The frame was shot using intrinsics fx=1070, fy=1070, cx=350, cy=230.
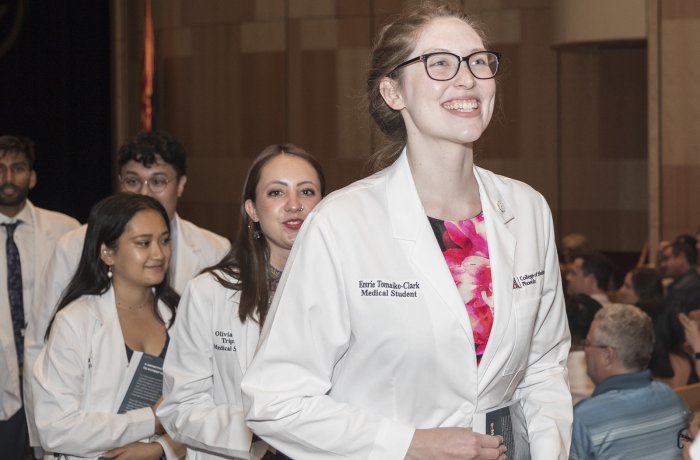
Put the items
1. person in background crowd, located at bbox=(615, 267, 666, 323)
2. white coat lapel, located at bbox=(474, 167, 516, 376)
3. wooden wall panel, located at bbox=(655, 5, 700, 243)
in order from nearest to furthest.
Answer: white coat lapel, located at bbox=(474, 167, 516, 376) < person in background crowd, located at bbox=(615, 267, 666, 323) < wooden wall panel, located at bbox=(655, 5, 700, 243)

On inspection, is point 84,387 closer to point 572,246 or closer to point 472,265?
point 472,265

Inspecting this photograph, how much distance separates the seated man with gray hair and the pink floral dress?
5.70ft

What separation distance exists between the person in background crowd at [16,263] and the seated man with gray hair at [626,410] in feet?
8.24

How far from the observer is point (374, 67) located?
2.32 m

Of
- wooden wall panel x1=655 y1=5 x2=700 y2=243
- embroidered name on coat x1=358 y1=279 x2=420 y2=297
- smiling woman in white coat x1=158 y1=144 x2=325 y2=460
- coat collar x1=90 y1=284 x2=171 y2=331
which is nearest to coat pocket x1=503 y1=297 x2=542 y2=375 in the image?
embroidered name on coat x1=358 y1=279 x2=420 y2=297

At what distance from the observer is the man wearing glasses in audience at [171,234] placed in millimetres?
4523

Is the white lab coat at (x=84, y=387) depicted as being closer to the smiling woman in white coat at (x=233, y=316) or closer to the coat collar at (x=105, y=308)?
the coat collar at (x=105, y=308)

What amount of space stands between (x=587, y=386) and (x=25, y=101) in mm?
8223

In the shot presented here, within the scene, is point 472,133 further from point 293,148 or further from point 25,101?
point 25,101

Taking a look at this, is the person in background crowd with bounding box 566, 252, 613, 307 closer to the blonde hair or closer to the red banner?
the blonde hair

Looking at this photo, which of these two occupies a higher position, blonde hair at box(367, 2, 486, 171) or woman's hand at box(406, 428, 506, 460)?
blonde hair at box(367, 2, 486, 171)

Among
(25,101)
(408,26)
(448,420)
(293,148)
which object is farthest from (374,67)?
(25,101)

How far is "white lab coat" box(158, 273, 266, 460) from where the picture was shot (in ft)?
10.2

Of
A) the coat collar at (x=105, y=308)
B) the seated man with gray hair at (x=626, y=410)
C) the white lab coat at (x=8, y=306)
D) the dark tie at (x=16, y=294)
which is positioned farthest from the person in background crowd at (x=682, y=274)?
the coat collar at (x=105, y=308)
